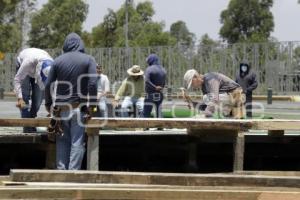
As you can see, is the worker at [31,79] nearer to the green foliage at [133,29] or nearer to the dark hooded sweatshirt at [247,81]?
the dark hooded sweatshirt at [247,81]

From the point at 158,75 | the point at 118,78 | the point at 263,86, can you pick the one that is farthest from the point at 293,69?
the point at 158,75

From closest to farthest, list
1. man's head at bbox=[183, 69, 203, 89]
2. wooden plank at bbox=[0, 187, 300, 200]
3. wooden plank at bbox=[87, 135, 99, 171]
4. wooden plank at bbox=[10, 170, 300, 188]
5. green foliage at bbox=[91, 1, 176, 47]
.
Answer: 1. wooden plank at bbox=[0, 187, 300, 200]
2. wooden plank at bbox=[10, 170, 300, 188]
3. wooden plank at bbox=[87, 135, 99, 171]
4. man's head at bbox=[183, 69, 203, 89]
5. green foliage at bbox=[91, 1, 176, 47]

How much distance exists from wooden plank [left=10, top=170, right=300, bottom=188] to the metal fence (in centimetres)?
2627

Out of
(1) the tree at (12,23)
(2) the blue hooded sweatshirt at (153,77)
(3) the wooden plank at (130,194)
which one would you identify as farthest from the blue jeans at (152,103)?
(1) the tree at (12,23)

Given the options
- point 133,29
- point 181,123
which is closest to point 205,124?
point 181,123

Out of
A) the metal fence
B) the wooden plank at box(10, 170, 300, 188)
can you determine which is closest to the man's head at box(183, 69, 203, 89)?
the wooden plank at box(10, 170, 300, 188)

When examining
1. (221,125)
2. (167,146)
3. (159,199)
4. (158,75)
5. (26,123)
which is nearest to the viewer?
(159,199)

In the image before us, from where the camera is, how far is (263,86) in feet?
110

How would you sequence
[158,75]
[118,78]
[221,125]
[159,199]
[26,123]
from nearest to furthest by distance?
1. [159,199]
2. [221,125]
3. [26,123]
4. [158,75]
5. [118,78]

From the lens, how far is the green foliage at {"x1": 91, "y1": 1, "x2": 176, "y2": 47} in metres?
54.2

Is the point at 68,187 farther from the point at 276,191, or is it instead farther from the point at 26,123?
the point at 26,123

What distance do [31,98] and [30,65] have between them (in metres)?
0.65

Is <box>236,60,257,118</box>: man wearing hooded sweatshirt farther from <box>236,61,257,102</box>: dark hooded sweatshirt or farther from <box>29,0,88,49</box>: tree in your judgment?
<box>29,0,88,49</box>: tree

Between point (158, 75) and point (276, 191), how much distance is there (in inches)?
294
